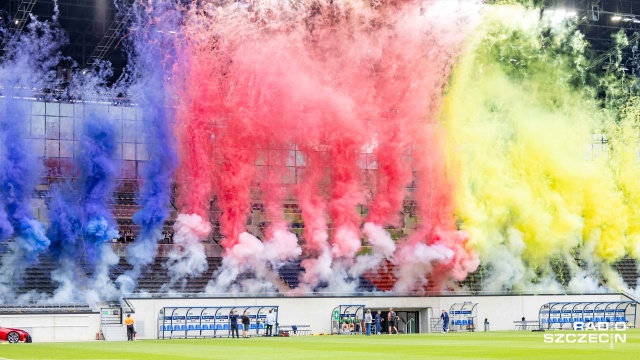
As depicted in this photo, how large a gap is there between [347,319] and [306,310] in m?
2.54

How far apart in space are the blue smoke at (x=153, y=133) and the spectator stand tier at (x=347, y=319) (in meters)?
12.5

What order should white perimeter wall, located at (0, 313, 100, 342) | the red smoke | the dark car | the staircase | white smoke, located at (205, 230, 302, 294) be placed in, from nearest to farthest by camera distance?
the dark car < white perimeter wall, located at (0, 313, 100, 342) < the staircase < the red smoke < white smoke, located at (205, 230, 302, 294)

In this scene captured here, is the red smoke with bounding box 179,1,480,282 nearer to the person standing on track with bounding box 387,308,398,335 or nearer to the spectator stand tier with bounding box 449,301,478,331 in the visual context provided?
the spectator stand tier with bounding box 449,301,478,331

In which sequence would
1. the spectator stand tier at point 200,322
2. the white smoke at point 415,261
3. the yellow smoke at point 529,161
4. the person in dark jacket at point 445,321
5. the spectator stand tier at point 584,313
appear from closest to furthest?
1. the spectator stand tier at point 200,322
2. the person in dark jacket at point 445,321
3. the yellow smoke at point 529,161
4. the spectator stand tier at point 584,313
5. the white smoke at point 415,261

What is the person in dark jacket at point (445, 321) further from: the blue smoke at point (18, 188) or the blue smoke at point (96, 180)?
the blue smoke at point (18, 188)

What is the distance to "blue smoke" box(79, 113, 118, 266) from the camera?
62656 millimetres

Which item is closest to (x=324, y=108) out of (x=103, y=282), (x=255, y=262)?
(x=255, y=262)

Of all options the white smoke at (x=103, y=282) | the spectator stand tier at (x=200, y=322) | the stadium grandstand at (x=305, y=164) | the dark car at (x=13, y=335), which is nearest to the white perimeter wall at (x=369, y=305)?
the stadium grandstand at (x=305, y=164)

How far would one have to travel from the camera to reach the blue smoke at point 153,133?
60000mm

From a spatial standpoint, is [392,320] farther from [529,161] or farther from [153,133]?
[153,133]

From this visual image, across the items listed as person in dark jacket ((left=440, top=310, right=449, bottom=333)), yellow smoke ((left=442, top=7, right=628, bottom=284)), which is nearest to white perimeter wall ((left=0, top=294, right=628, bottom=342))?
person in dark jacket ((left=440, top=310, right=449, bottom=333))

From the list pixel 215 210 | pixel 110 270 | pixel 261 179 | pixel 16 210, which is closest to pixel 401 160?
pixel 261 179

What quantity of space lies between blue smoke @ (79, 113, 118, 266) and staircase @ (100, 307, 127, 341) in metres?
6.99

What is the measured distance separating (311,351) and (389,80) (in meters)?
29.7
